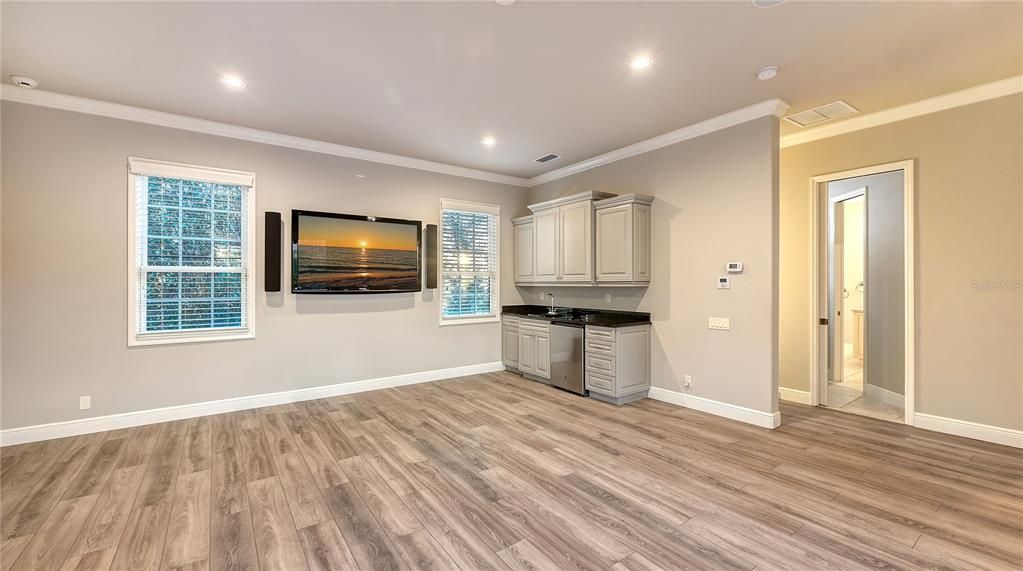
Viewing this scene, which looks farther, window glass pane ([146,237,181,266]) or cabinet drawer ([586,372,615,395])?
cabinet drawer ([586,372,615,395])

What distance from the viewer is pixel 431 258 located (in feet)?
18.2

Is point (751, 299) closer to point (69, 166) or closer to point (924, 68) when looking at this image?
point (924, 68)

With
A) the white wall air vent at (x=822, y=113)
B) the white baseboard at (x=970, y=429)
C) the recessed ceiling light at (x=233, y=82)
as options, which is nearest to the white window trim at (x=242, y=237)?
the recessed ceiling light at (x=233, y=82)

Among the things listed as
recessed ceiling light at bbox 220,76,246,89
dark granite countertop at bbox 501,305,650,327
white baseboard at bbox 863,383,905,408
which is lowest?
white baseboard at bbox 863,383,905,408

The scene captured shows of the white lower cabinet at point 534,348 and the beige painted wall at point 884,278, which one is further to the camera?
the white lower cabinet at point 534,348

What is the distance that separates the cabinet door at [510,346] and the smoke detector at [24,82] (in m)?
5.24

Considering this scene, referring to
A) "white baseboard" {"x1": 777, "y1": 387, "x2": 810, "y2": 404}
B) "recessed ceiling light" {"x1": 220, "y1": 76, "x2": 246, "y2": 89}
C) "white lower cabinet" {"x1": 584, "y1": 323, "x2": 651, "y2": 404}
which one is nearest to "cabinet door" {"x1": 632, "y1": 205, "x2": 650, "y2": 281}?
"white lower cabinet" {"x1": 584, "y1": 323, "x2": 651, "y2": 404}

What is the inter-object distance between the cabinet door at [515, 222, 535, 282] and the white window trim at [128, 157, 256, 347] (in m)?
3.44

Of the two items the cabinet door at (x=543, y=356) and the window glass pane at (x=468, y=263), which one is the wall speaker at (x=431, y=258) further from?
the cabinet door at (x=543, y=356)

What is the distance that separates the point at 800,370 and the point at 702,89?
324cm

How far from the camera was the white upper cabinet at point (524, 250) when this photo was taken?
602 cm

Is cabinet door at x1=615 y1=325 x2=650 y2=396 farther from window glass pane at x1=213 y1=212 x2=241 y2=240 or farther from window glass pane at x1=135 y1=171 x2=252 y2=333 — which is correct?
window glass pane at x1=213 y1=212 x2=241 y2=240

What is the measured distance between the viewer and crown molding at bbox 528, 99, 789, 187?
12.3ft

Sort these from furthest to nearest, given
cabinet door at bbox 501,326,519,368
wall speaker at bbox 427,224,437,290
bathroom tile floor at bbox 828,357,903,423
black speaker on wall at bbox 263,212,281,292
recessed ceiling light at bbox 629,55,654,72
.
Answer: cabinet door at bbox 501,326,519,368 → wall speaker at bbox 427,224,437,290 → black speaker on wall at bbox 263,212,281,292 → bathroom tile floor at bbox 828,357,903,423 → recessed ceiling light at bbox 629,55,654,72
